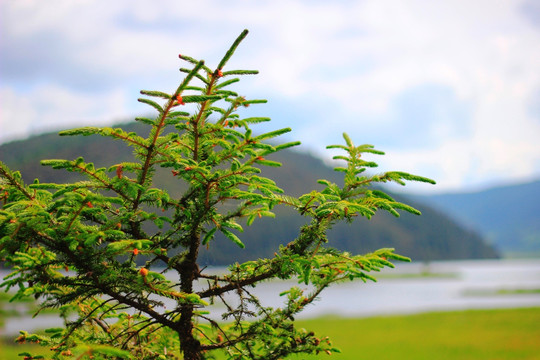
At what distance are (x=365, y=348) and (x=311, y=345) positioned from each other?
24.6 meters

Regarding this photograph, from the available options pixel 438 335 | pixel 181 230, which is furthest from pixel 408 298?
pixel 181 230

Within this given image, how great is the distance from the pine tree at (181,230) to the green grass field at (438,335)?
51.9ft

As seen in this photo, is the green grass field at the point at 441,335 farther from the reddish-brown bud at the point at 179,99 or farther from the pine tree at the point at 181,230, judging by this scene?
the reddish-brown bud at the point at 179,99

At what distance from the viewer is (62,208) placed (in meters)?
2.80

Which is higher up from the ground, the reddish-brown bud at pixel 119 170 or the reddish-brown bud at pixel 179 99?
the reddish-brown bud at pixel 179 99

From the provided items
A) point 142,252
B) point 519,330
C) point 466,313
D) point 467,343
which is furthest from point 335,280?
point 466,313

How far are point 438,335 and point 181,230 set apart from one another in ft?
Result: 108

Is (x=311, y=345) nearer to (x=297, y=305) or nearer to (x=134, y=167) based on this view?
(x=297, y=305)

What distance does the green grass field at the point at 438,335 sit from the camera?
2444cm

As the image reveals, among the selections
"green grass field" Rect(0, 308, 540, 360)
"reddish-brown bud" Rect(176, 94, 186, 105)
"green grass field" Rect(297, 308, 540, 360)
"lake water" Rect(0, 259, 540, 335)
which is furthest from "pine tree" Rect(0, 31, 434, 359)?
"green grass field" Rect(297, 308, 540, 360)

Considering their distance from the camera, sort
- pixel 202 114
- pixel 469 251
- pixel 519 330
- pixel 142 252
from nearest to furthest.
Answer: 1. pixel 142 252
2. pixel 202 114
3. pixel 519 330
4. pixel 469 251

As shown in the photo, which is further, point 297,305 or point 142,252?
point 297,305

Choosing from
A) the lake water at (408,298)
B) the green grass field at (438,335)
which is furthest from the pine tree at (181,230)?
the green grass field at (438,335)

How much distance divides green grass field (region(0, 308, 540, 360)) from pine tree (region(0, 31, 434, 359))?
15.8 m
